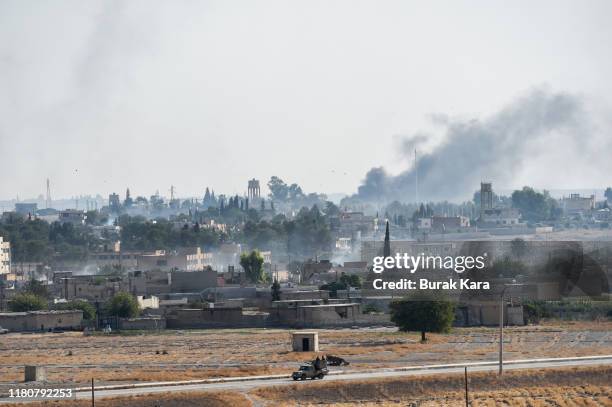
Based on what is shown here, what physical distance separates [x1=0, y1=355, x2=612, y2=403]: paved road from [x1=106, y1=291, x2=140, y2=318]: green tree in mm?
26650

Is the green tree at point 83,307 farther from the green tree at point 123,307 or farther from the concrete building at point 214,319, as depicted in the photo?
the concrete building at point 214,319

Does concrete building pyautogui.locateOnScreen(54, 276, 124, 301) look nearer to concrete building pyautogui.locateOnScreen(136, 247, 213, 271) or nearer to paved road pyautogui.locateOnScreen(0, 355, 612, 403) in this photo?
concrete building pyautogui.locateOnScreen(136, 247, 213, 271)

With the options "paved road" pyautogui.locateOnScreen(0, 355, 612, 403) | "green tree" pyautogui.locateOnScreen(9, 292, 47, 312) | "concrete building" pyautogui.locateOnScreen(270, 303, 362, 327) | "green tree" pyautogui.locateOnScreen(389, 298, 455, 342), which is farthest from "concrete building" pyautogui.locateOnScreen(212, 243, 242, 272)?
"paved road" pyautogui.locateOnScreen(0, 355, 612, 403)

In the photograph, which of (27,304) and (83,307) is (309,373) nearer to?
(83,307)

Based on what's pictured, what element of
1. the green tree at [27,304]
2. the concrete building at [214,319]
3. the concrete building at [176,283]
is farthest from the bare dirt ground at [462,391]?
the concrete building at [176,283]

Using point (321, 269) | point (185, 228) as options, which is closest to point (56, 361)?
point (321, 269)

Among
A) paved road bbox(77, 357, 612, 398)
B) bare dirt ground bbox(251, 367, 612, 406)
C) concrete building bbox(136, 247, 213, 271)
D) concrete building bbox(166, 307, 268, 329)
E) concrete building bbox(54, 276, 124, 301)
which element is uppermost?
concrete building bbox(136, 247, 213, 271)

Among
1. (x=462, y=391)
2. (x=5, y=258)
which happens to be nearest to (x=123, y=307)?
(x=462, y=391)

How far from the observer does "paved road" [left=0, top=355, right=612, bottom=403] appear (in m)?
43.5

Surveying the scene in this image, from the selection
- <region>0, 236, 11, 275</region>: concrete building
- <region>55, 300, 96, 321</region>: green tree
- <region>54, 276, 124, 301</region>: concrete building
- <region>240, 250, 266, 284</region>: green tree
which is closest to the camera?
<region>55, 300, 96, 321</region>: green tree

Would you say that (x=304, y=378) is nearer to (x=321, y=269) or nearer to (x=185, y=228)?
(x=321, y=269)

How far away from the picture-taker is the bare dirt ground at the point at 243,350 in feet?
164

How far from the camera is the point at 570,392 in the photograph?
149 ft

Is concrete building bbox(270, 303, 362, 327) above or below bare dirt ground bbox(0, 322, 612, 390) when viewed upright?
above
